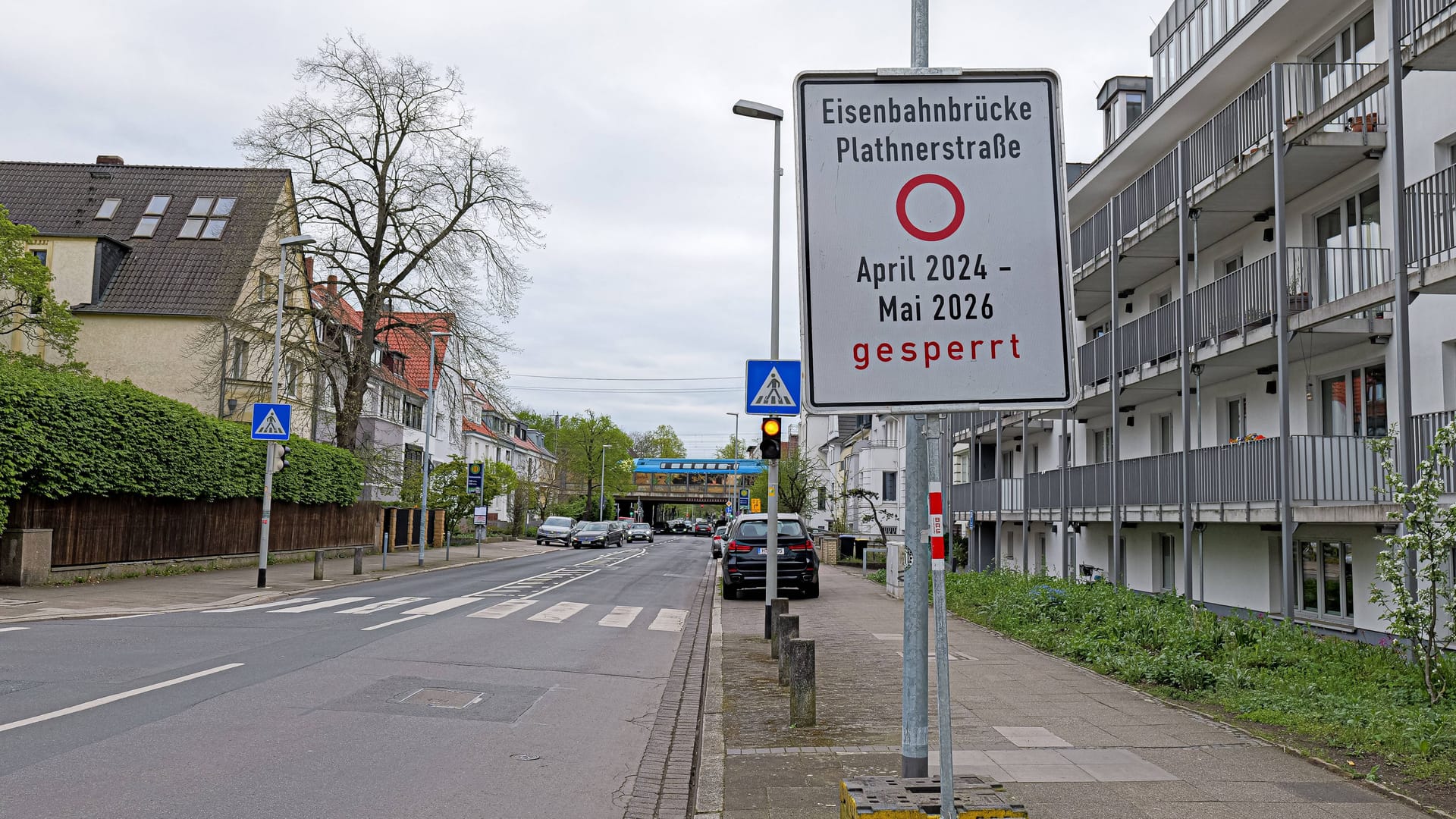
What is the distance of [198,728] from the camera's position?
7.82 m

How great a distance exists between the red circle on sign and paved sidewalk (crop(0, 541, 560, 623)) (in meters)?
15.4

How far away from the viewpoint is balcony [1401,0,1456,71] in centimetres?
1256

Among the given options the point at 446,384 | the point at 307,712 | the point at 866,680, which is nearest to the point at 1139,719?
the point at 866,680

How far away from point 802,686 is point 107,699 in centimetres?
557

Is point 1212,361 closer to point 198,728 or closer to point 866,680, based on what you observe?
point 866,680

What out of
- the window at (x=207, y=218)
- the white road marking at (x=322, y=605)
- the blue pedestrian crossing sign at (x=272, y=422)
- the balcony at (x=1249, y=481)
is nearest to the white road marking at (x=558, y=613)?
the white road marking at (x=322, y=605)

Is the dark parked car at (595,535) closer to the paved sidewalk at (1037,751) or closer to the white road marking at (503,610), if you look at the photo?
the white road marking at (503,610)

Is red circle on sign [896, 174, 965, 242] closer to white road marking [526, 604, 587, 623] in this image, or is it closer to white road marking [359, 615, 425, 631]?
white road marking [359, 615, 425, 631]

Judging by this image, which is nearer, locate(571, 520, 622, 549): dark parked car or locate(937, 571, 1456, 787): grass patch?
locate(937, 571, 1456, 787): grass patch

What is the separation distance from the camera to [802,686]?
8172mm

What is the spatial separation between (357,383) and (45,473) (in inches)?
564

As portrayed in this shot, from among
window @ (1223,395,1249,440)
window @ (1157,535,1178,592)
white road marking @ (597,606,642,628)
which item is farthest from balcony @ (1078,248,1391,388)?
white road marking @ (597,606,642,628)

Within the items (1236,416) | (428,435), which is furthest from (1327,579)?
(428,435)

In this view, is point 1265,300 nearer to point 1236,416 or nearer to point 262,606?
point 1236,416
